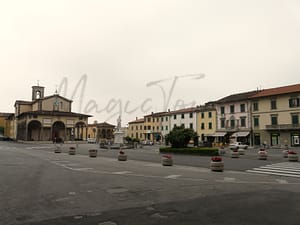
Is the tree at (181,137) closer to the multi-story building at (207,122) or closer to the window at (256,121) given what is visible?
the window at (256,121)

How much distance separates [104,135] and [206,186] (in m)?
100

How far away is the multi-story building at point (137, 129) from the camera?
97.4 meters

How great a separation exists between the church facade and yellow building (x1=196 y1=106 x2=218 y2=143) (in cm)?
2708

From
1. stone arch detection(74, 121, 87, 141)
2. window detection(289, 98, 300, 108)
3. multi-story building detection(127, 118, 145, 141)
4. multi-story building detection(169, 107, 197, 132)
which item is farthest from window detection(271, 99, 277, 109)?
multi-story building detection(127, 118, 145, 141)

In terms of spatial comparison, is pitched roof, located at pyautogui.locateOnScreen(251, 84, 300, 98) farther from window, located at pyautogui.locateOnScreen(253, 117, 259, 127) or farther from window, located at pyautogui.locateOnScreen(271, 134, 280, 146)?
window, located at pyautogui.locateOnScreen(271, 134, 280, 146)

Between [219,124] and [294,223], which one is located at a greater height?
[219,124]

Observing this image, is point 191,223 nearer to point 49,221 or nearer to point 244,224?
point 244,224

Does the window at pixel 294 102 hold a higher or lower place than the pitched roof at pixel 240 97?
lower

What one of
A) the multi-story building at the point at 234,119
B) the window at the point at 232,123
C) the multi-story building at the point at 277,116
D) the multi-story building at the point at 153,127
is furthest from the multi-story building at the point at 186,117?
the multi-story building at the point at 277,116

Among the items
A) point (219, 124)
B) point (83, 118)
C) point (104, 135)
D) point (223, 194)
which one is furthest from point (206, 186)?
point (104, 135)

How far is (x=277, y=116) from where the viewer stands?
50781mm

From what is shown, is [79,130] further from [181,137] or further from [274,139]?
[181,137]

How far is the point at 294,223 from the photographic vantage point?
5852mm

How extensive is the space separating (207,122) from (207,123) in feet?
0.75
